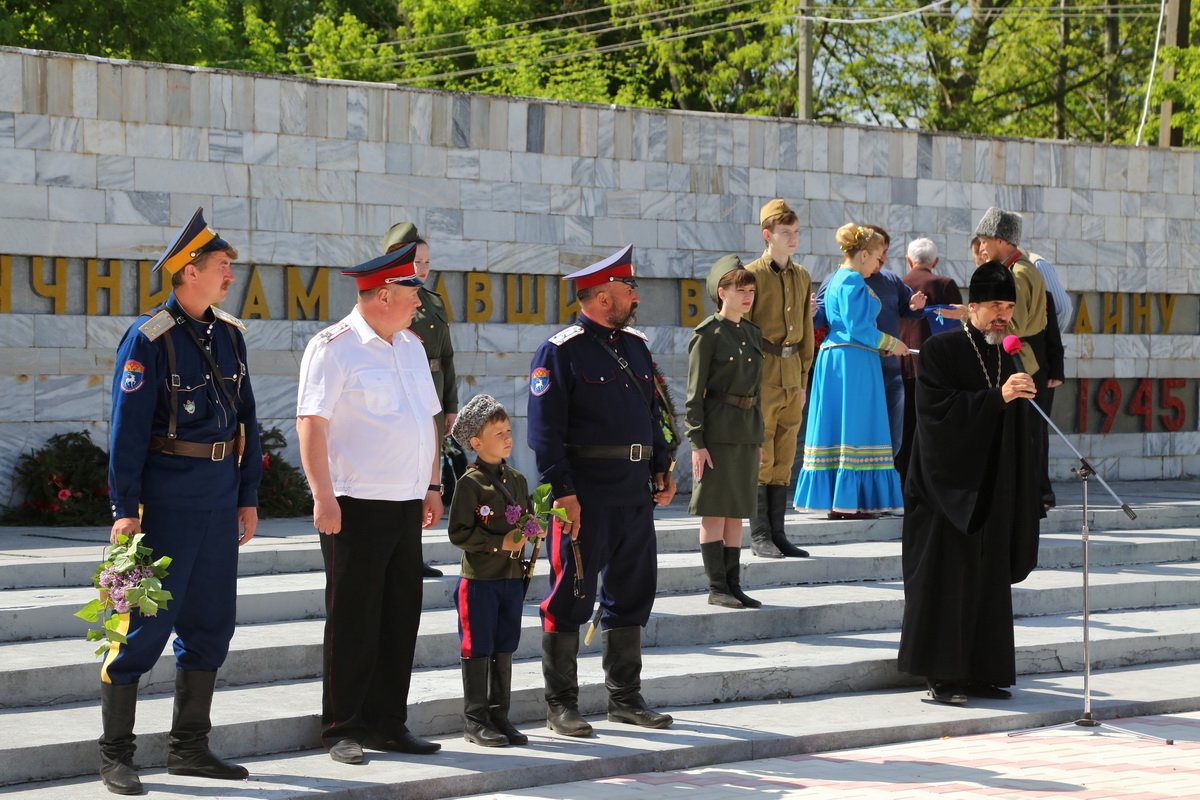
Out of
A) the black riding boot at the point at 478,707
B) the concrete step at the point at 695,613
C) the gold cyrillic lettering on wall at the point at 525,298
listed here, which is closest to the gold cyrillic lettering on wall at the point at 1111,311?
the concrete step at the point at 695,613

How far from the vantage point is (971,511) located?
332 inches

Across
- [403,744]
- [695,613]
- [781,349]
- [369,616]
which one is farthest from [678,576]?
[369,616]

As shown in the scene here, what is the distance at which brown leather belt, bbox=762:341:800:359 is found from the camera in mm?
10594

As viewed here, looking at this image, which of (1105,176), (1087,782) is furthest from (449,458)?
(1105,176)

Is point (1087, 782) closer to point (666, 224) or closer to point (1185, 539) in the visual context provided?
point (1185, 539)

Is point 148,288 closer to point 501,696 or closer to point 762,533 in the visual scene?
point 762,533

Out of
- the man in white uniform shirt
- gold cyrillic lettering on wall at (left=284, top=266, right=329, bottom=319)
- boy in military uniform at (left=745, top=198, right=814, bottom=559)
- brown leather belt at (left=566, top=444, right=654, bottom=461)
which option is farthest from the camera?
gold cyrillic lettering on wall at (left=284, top=266, right=329, bottom=319)

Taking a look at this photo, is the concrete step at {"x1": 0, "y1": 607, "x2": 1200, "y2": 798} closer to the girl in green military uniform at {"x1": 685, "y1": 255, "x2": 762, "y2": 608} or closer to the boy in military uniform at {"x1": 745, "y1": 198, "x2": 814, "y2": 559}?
the girl in green military uniform at {"x1": 685, "y1": 255, "x2": 762, "y2": 608}

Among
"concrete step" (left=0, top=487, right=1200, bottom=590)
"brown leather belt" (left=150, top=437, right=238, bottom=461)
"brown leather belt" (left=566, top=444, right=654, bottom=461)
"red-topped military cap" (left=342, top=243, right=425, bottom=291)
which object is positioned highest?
"red-topped military cap" (left=342, top=243, right=425, bottom=291)

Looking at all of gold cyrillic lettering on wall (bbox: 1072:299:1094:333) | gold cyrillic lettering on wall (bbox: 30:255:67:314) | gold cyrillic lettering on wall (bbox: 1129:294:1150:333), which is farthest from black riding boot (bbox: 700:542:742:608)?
gold cyrillic lettering on wall (bbox: 1129:294:1150:333)

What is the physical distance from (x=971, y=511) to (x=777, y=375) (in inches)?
94.2

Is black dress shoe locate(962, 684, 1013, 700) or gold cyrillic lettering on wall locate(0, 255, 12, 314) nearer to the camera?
black dress shoe locate(962, 684, 1013, 700)

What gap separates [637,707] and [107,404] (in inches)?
221

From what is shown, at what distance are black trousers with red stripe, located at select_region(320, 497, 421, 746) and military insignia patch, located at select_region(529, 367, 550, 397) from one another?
2.70 feet
